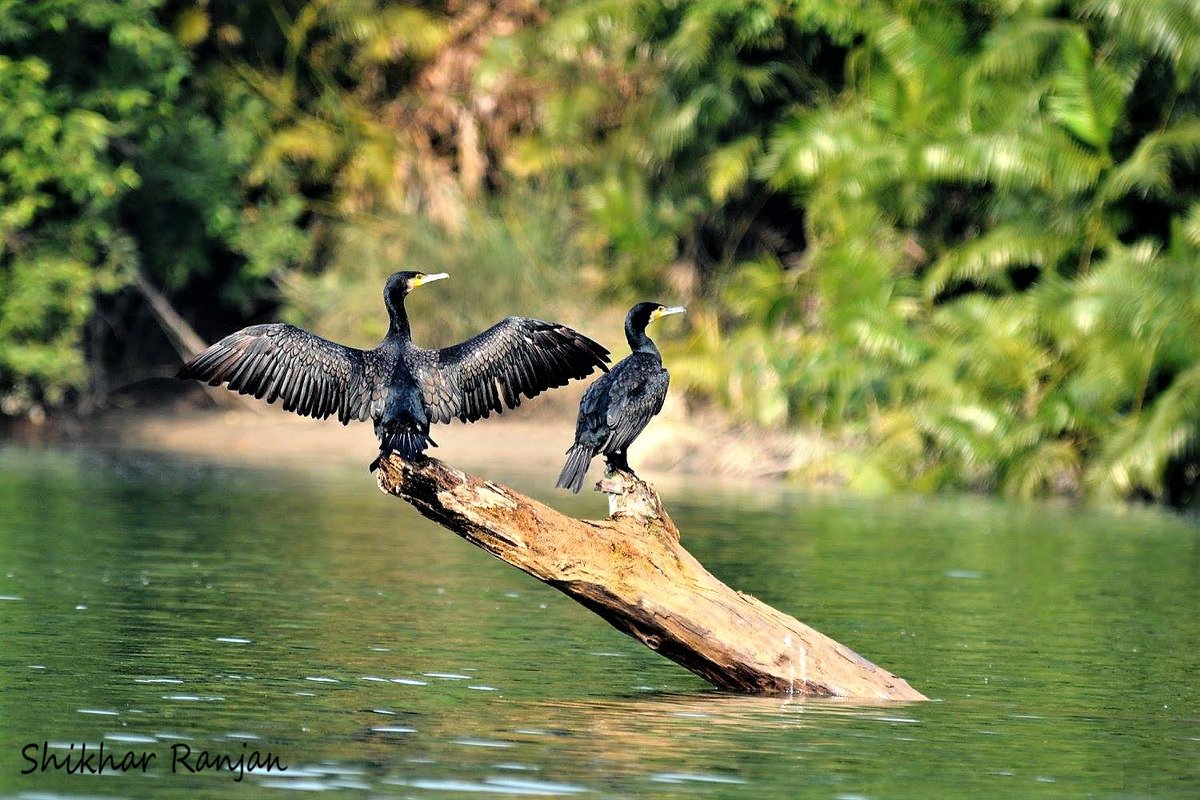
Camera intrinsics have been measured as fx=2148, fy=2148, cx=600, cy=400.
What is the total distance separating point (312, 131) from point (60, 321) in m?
5.48

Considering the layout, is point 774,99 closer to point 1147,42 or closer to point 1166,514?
point 1147,42

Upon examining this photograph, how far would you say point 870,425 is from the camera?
89.6ft

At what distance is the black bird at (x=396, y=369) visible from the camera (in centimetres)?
1027

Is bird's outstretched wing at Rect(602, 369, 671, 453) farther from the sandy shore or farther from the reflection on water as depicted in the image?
the sandy shore

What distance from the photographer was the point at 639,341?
12.5m

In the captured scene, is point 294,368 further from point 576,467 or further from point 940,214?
point 940,214

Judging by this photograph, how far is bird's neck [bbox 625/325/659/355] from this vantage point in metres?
12.4

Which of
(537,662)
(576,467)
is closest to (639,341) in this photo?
(576,467)

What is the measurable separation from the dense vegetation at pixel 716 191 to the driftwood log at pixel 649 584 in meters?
14.1

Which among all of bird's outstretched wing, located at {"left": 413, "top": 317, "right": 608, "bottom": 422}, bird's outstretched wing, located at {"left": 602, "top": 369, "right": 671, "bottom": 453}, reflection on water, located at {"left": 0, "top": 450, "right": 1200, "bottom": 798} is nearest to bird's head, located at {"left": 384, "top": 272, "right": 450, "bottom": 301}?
bird's outstretched wing, located at {"left": 413, "top": 317, "right": 608, "bottom": 422}

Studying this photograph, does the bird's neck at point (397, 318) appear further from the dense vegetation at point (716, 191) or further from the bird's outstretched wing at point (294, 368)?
the dense vegetation at point (716, 191)

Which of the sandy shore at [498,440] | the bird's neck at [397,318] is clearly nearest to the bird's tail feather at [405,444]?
the bird's neck at [397,318]

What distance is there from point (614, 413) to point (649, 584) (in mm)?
1605

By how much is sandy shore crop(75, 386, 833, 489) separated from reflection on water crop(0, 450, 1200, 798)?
6.97 m
